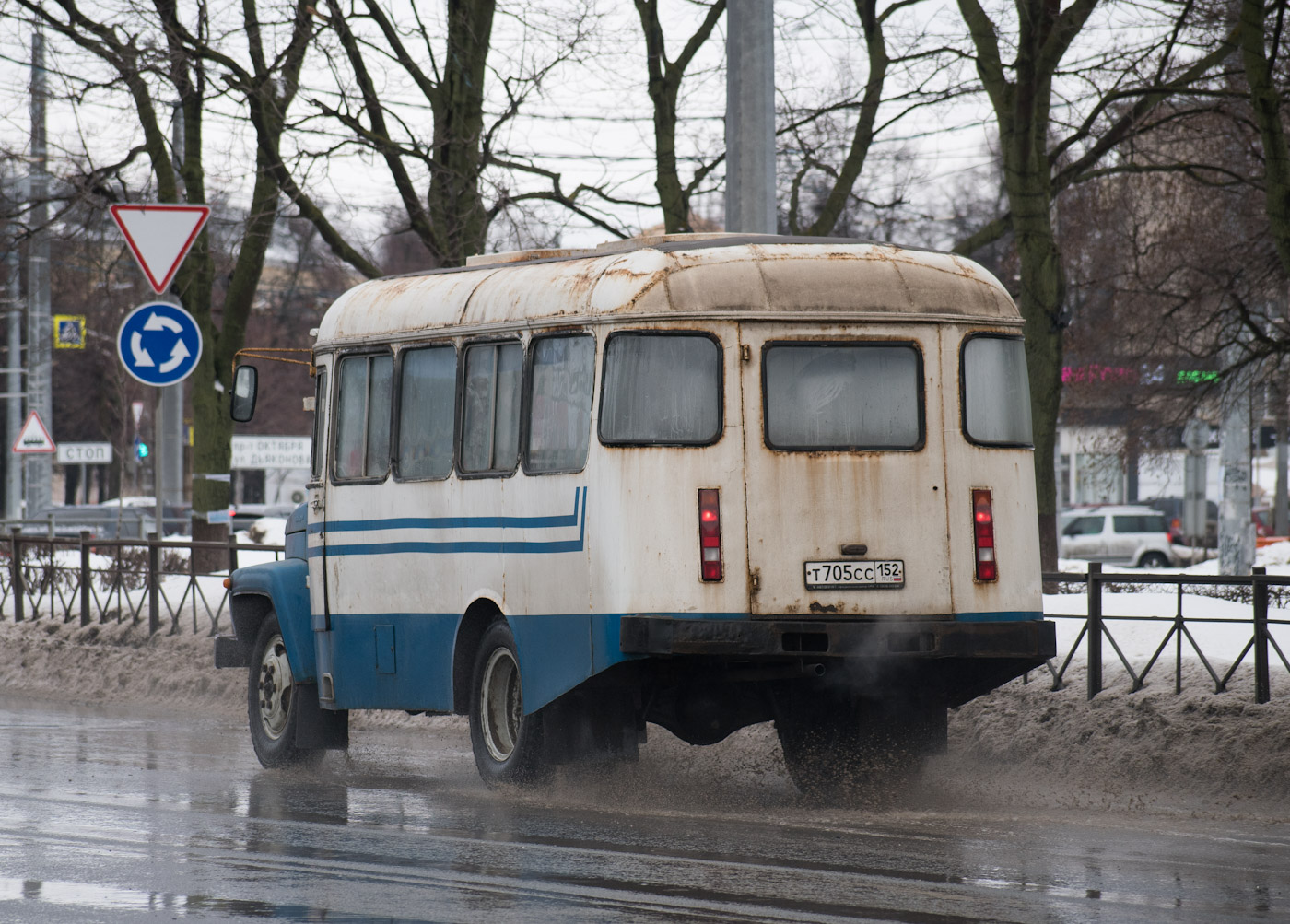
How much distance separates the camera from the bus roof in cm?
912

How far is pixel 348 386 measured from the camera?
11164mm

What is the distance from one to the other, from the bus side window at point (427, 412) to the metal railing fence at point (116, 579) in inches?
260

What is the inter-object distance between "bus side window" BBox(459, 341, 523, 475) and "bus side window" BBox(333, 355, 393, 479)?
81 centimetres

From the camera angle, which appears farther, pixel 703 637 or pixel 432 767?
pixel 432 767

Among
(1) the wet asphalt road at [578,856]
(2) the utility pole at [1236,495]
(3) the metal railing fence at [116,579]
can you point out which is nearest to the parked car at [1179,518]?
(2) the utility pole at [1236,495]

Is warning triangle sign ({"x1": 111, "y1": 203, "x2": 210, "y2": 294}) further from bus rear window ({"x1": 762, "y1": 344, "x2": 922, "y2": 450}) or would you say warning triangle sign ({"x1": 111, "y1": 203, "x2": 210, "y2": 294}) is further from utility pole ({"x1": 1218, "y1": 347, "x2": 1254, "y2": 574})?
utility pole ({"x1": 1218, "y1": 347, "x2": 1254, "y2": 574})

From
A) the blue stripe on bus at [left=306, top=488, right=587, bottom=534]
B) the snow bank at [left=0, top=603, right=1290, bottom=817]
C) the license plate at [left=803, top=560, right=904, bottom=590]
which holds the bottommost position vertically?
the snow bank at [left=0, top=603, right=1290, bottom=817]

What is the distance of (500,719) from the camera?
10.0m

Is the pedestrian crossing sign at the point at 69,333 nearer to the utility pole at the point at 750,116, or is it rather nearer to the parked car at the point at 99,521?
the parked car at the point at 99,521

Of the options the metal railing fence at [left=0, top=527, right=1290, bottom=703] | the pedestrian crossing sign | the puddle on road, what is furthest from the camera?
the pedestrian crossing sign

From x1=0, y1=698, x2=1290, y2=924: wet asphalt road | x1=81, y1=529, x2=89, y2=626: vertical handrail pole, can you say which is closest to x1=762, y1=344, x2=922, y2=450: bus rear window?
x1=0, y1=698, x2=1290, y2=924: wet asphalt road

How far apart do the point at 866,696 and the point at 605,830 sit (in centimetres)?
197

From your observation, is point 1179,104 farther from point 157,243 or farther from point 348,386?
point 348,386

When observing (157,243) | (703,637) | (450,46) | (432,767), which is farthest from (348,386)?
(450,46)
